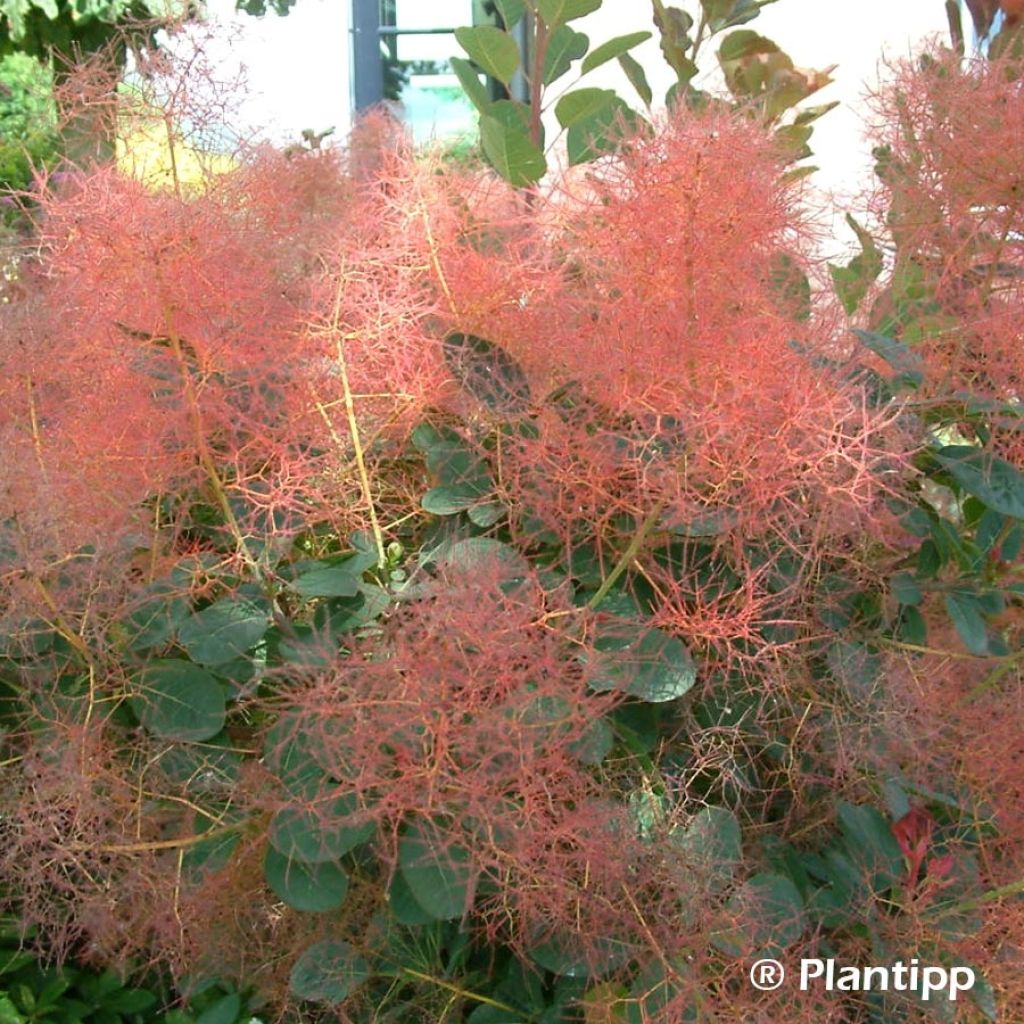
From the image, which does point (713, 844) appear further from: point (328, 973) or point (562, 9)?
point (562, 9)

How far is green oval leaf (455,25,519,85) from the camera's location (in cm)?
→ 104

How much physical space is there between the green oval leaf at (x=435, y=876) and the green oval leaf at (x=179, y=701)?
15cm

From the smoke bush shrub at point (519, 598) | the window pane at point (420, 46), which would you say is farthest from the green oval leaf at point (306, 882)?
the window pane at point (420, 46)

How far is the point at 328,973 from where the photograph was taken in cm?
78

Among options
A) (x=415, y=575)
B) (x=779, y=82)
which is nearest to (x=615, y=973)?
(x=415, y=575)

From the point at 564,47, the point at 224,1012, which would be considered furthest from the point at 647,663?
the point at 564,47

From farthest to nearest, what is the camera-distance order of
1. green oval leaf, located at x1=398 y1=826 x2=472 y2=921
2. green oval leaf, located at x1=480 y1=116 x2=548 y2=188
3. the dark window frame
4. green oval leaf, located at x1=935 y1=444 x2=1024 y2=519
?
the dark window frame < green oval leaf, located at x1=480 y1=116 x2=548 y2=188 < green oval leaf, located at x1=935 y1=444 x2=1024 y2=519 < green oval leaf, located at x1=398 y1=826 x2=472 y2=921

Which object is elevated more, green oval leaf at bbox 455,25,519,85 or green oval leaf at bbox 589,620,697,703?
green oval leaf at bbox 455,25,519,85

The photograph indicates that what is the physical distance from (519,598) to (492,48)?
55 centimetres

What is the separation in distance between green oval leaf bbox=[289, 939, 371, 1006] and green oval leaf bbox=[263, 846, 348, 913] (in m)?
0.08

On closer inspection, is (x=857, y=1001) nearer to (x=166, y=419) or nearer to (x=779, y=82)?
(x=166, y=419)

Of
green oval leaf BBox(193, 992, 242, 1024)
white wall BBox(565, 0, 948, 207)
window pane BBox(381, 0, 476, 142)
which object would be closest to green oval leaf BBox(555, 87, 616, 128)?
green oval leaf BBox(193, 992, 242, 1024)

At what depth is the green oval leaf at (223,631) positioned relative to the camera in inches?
29.0

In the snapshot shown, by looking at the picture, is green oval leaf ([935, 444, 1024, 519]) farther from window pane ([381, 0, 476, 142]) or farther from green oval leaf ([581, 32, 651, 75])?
window pane ([381, 0, 476, 142])
